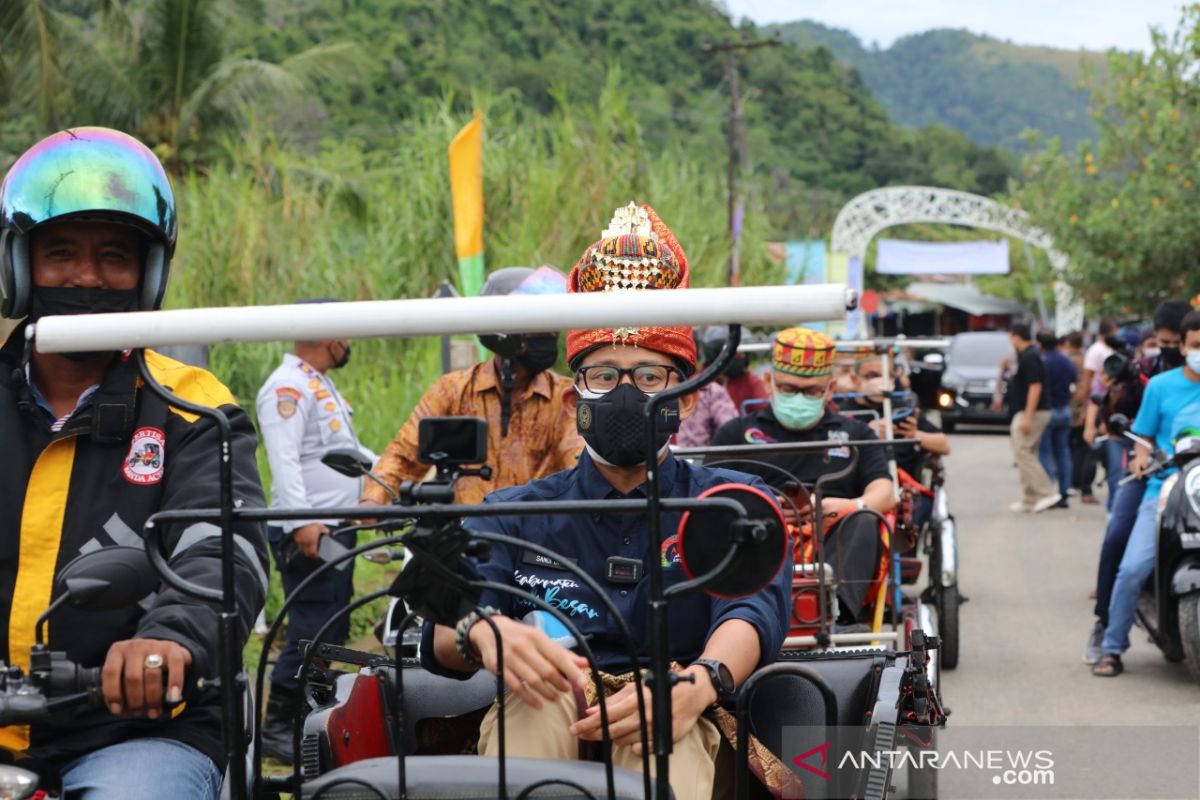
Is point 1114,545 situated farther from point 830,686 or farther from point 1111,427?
point 830,686

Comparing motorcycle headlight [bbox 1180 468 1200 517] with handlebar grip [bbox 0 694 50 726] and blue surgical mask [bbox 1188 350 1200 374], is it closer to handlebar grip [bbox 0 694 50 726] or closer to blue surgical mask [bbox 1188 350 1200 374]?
blue surgical mask [bbox 1188 350 1200 374]

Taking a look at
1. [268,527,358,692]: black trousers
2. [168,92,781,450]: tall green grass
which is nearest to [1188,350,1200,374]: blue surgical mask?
[268,527,358,692]: black trousers

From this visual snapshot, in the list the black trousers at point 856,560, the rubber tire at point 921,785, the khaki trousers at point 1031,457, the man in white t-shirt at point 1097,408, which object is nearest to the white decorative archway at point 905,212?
the man in white t-shirt at point 1097,408

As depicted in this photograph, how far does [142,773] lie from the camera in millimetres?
3008

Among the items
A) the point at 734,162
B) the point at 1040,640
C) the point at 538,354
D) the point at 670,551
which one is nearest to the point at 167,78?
the point at 734,162

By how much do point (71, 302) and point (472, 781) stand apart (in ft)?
4.73

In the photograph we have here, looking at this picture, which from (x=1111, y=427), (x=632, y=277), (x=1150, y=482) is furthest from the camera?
(x=1111, y=427)

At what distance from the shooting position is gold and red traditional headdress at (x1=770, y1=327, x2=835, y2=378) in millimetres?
8375

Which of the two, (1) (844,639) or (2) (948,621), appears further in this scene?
(2) (948,621)

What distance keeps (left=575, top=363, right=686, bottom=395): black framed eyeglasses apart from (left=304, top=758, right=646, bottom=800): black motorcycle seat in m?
0.95

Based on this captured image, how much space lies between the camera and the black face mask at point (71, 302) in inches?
134

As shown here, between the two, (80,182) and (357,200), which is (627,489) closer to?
(80,182)

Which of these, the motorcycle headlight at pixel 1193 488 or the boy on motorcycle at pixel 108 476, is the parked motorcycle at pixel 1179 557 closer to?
the motorcycle headlight at pixel 1193 488

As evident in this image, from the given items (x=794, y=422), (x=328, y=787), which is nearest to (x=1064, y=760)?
(x=794, y=422)
